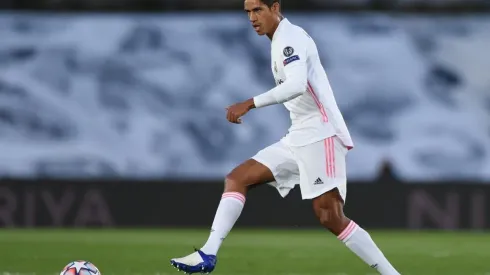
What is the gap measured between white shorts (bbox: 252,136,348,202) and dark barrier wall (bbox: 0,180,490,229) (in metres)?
12.7

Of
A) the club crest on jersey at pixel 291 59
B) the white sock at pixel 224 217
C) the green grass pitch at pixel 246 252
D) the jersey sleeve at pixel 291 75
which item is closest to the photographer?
the jersey sleeve at pixel 291 75

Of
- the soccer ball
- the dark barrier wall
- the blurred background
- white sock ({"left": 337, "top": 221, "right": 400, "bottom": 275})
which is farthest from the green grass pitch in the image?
the blurred background

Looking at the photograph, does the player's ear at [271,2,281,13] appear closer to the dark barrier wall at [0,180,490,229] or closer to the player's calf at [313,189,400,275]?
the player's calf at [313,189,400,275]

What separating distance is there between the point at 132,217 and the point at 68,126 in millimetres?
5497

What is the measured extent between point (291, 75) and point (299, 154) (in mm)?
658

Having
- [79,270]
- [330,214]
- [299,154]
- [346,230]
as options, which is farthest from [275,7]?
[79,270]

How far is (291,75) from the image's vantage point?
8500 millimetres

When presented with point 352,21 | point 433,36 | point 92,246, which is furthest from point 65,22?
point 92,246

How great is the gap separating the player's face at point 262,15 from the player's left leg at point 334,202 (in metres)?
1.03

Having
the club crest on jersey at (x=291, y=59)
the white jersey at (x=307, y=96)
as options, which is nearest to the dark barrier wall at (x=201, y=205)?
the white jersey at (x=307, y=96)

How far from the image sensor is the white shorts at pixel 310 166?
8.64 meters

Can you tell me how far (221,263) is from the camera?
1237cm

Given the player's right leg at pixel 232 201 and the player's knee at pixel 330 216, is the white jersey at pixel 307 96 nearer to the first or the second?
the player's right leg at pixel 232 201

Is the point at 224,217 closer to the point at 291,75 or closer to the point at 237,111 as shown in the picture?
the point at 237,111
